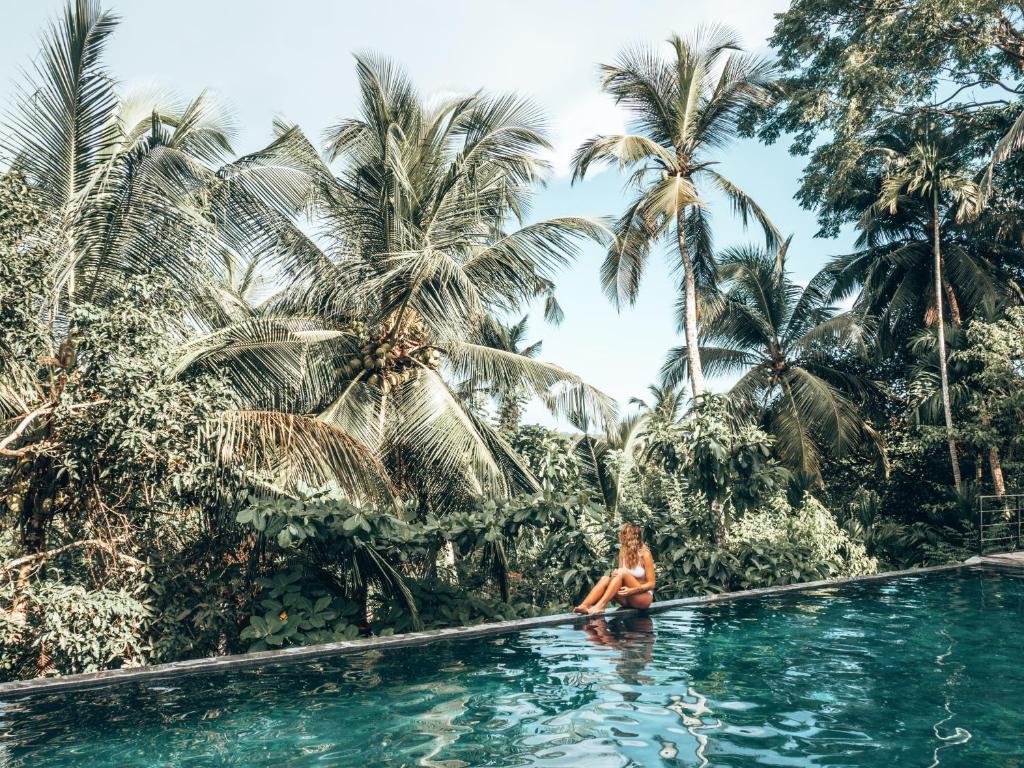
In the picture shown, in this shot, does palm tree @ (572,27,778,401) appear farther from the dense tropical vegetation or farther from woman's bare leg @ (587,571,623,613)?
woman's bare leg @ (587,571,623,613)

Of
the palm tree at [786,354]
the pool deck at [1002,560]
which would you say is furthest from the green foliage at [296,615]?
the palm tree at [786,354]

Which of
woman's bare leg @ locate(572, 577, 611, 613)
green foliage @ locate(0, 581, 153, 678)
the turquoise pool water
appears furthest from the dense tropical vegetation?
the turquoise pool water

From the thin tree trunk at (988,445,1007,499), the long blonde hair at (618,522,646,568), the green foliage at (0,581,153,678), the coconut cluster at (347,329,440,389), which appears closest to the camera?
the green foliage at (0,581,153,678)

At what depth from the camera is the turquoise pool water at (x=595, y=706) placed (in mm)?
4250

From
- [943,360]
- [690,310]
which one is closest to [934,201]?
[943,360]

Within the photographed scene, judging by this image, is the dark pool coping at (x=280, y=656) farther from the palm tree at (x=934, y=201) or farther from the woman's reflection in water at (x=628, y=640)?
the palm tree at (x=934, y=201)

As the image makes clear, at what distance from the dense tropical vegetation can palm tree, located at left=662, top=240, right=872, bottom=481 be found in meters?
0.10

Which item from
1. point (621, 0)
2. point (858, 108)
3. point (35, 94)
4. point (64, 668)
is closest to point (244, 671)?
point (64, 668)

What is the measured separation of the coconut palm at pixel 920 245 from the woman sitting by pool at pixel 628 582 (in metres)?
10.7

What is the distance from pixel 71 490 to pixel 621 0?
10.5 meters

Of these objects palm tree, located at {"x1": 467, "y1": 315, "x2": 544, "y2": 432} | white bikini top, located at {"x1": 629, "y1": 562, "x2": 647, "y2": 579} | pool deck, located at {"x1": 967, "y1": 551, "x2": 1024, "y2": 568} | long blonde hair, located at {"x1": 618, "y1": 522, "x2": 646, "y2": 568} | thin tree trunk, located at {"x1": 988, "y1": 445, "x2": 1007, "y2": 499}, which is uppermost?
palm tree, located at {"x1": 467, "y1": 315, "x2": 544, "y2": 432}

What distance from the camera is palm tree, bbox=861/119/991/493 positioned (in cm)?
1659

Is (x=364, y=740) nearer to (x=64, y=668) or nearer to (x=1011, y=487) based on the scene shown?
(x=64, y=668)

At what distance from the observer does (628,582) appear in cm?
864
